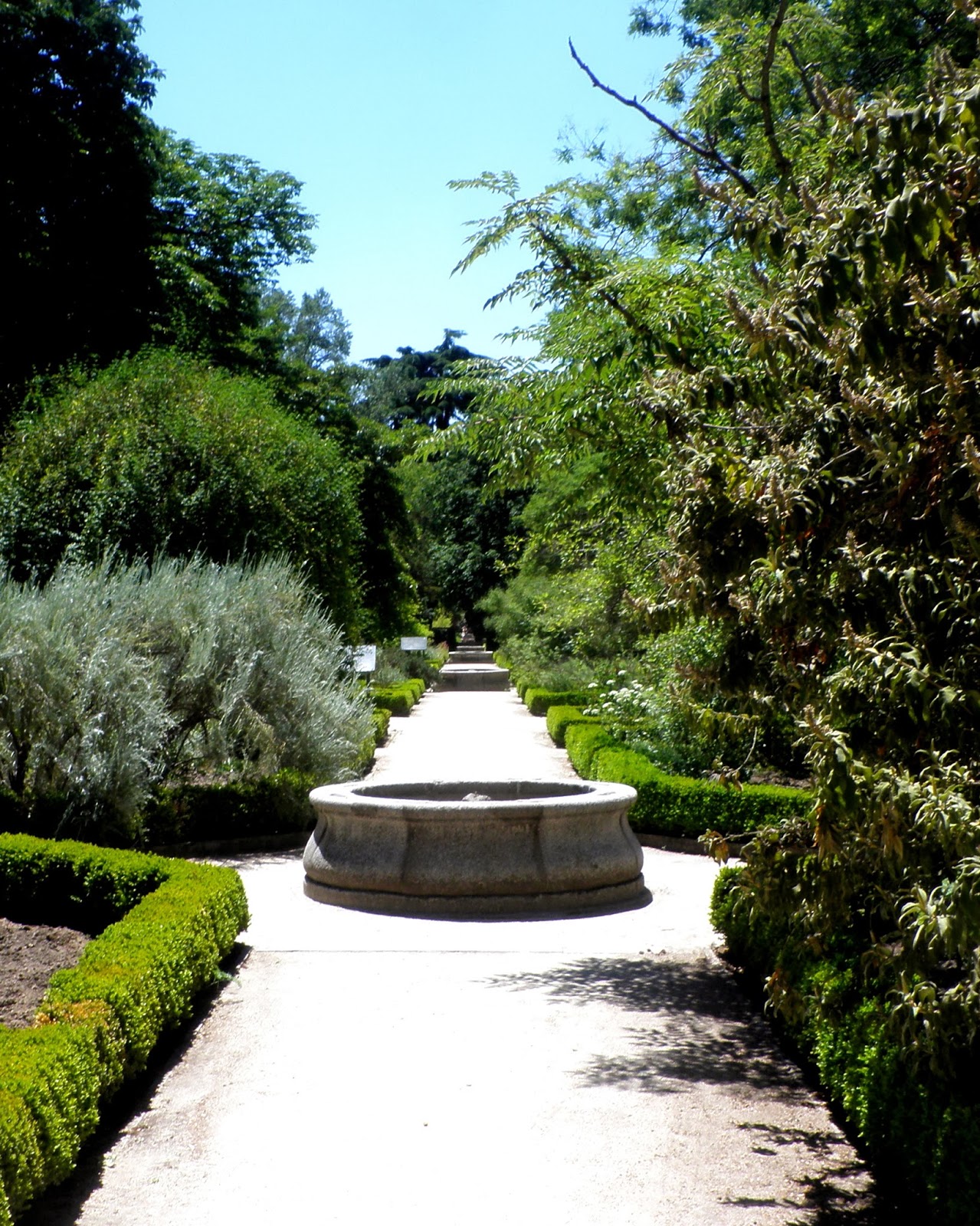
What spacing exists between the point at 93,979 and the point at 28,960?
1.69 m

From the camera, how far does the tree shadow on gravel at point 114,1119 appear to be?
4156 mm

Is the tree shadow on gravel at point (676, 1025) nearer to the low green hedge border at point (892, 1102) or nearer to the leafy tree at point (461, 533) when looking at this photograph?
the low green hedge border at point (892, 1102)

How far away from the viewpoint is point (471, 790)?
10.8 metres

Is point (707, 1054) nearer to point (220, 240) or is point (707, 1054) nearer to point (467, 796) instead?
point (467, 796)

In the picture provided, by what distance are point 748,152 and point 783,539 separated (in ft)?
20.2

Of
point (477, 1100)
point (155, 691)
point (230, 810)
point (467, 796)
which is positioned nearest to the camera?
point (477, 1100)

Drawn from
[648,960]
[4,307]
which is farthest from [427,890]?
[4,307]

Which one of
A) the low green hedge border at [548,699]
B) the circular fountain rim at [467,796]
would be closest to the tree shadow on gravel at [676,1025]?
the circular fountain rim at [467,796]

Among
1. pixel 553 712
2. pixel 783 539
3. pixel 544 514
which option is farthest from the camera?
pixel 544 514

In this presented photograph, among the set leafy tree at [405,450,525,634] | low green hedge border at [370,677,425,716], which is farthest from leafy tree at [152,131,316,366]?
leafy tree at [405,450,525,634]

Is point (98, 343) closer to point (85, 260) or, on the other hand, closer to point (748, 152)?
point (85, 260)

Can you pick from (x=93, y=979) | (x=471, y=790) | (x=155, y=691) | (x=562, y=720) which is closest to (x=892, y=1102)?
(x=93, y=979)

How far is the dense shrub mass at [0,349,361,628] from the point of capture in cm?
1603

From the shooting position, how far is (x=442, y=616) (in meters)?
59.1
